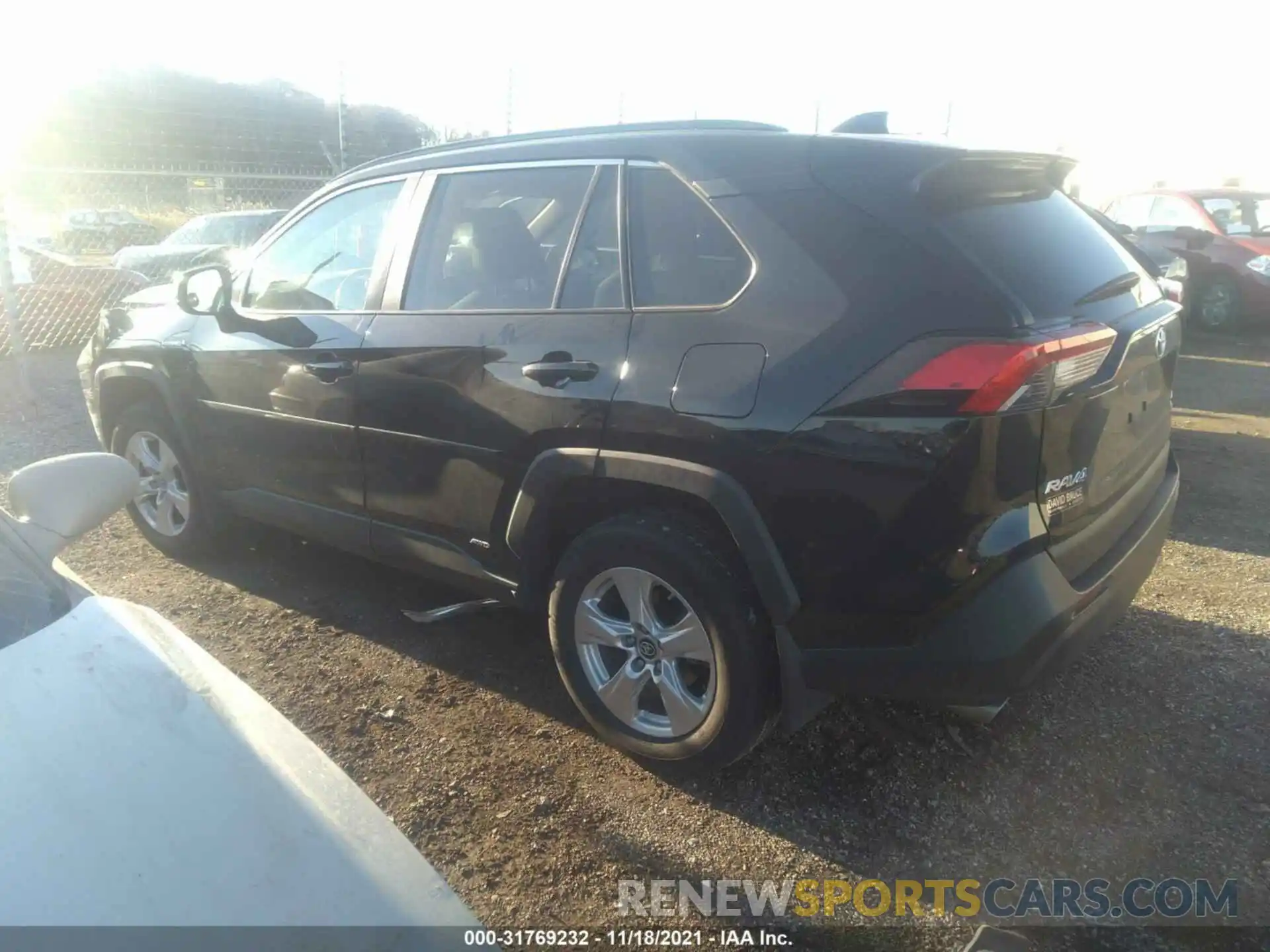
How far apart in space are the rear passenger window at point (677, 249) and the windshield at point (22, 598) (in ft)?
5.48

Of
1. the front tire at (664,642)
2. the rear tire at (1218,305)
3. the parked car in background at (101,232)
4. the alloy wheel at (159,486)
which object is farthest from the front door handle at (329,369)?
the parked car in background at (101,232)

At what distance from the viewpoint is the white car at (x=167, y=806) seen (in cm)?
A: 137

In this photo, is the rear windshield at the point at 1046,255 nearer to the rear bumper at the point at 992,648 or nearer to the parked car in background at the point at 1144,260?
the parked car in background at the point at 1144,260

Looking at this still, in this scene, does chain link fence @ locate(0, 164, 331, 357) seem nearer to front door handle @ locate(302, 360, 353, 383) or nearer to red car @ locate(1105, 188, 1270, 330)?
front door handle @ locate(302, 360, 353, 383)

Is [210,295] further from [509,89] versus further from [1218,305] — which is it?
[1218,305]

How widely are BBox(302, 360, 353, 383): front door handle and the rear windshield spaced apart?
2.16m

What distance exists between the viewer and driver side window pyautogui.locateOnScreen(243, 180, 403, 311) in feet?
12.1

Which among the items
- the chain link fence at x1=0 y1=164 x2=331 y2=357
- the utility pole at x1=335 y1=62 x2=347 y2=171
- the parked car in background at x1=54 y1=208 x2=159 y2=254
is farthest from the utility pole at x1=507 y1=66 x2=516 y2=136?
the parked car in background at x1=54 y1=208 x2=159 y2=254

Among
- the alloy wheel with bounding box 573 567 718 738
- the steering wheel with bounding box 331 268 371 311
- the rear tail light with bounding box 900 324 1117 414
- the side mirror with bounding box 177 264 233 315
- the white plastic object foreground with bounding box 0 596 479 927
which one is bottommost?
the alloy wheel with bounding box 573 567 718 738

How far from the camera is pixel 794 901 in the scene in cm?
244

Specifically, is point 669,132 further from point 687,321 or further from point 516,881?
point 516,881

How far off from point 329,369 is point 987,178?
237 cm

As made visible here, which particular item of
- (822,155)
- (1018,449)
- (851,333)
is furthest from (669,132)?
(1018,449)

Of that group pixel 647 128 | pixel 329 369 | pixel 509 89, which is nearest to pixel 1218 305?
pixel 509 89
